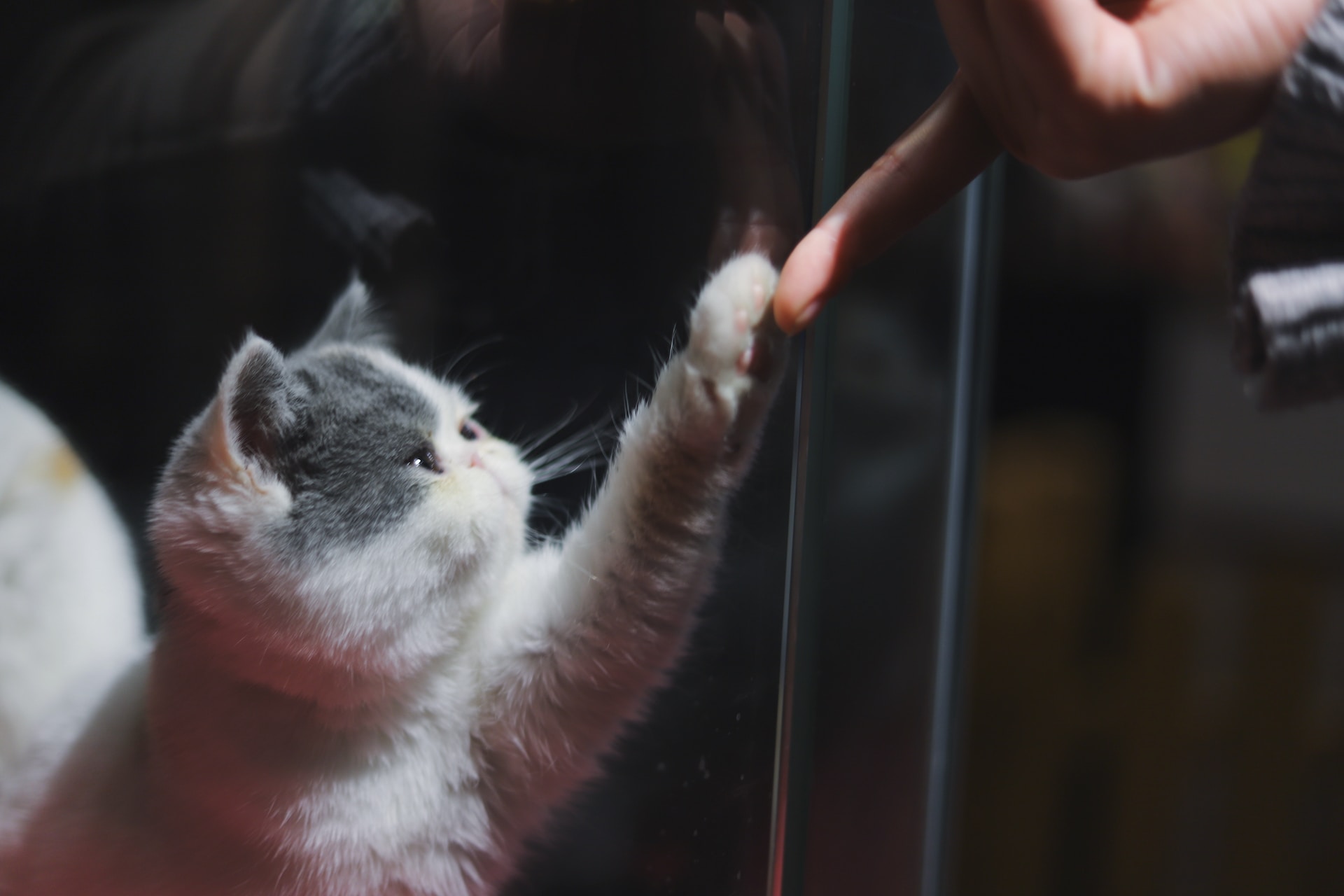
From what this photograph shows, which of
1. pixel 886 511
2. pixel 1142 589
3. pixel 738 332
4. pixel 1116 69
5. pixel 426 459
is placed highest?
pixel 1116 69

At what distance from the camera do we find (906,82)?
57 centimetres

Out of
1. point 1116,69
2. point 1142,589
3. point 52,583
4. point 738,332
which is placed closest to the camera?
point 1116,69

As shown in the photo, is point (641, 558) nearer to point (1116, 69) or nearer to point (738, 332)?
point (738, 332)

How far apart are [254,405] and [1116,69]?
0.50m

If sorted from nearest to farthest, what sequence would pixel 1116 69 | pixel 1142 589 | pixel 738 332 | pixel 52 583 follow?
1. pixel 1116 69
2. pixel 738 332
3. pixel 52 583
4. pixel 1142 589

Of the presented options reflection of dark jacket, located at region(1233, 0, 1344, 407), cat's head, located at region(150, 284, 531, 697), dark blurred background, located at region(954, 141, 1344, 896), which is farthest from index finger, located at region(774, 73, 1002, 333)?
dark blurred background, located at region(954, 141, 1344, 896)

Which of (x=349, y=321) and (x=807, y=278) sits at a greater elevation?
(x=807, y=278)

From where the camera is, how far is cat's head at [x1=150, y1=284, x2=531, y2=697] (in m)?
0.52

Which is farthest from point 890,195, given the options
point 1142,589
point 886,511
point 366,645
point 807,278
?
point 1142,589

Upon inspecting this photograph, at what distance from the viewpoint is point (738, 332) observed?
20.1 inches

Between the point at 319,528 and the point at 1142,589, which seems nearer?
the point at 319,528

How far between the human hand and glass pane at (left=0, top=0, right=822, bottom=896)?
138 millimetres

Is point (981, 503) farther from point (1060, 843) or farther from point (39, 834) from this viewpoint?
point (39, 834)

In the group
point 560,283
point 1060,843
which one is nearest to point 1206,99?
point 560,283
